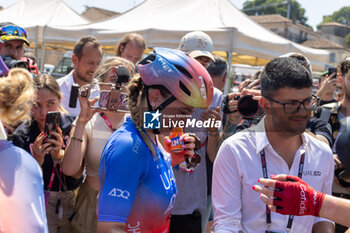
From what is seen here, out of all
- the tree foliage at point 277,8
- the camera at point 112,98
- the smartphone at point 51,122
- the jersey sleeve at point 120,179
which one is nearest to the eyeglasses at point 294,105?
the jersey sleeve at point 120,179

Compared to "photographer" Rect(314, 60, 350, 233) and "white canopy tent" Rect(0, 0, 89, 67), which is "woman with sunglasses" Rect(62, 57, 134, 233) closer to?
"photographer" Rect(314, 60, 350, 233)

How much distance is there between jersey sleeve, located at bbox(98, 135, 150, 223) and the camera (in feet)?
5.65

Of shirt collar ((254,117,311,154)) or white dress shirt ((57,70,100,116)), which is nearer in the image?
shirt collar ((254,117,311,154))

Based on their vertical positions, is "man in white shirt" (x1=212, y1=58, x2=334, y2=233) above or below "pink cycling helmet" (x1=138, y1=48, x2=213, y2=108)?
below

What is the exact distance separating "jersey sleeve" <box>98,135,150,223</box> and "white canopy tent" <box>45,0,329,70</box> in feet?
18.6

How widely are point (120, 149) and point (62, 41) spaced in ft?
25.8

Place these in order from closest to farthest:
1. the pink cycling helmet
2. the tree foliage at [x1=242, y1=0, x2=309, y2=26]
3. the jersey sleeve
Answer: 1. the jersey sleeve
2. the pink cycling helmet
3. the tree foliage at [x1=242, y1=0, x2=309, y2=26]

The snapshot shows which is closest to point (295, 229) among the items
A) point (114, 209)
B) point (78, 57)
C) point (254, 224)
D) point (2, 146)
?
point (254, 224)

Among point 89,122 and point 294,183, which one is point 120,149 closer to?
point 294,183

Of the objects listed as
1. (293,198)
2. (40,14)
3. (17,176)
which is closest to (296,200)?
(293,198)

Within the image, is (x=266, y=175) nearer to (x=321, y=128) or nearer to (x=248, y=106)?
(x=248, y=106)

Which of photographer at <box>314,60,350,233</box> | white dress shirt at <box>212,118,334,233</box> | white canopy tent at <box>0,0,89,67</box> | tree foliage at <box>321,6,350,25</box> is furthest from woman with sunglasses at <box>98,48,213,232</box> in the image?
white canopy tent at <box>0,0,89,67</box>

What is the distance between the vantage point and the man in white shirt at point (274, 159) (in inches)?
84.6

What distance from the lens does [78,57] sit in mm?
4254
